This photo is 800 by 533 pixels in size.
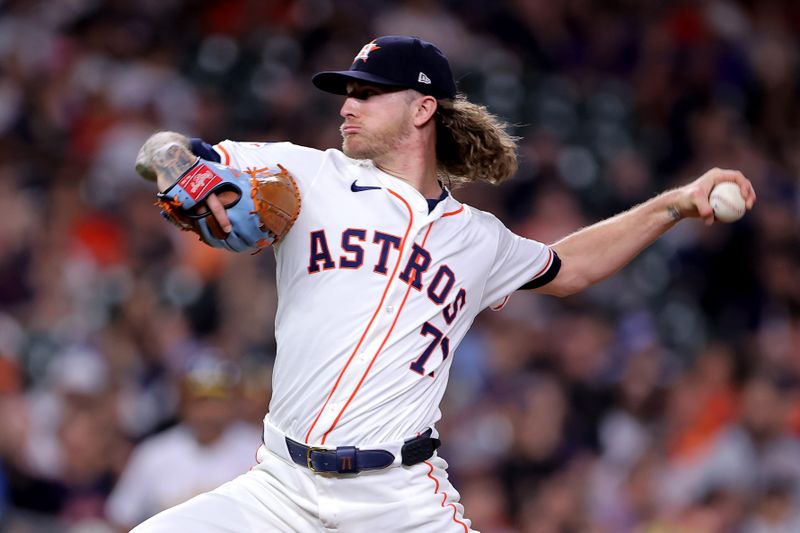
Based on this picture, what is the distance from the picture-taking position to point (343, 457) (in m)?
3.47

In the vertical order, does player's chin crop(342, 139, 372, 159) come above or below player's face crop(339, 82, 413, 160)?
below

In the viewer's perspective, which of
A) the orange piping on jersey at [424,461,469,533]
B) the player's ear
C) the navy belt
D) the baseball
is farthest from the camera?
the player's ear

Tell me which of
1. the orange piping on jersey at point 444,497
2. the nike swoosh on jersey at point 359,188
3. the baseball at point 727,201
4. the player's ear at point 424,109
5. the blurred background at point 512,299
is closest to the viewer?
the orange piping on jersey at point 444,497

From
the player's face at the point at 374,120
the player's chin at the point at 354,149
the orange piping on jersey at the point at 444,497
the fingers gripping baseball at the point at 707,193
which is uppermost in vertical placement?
the player's face at the point at 374,120

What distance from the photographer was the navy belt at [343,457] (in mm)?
3477

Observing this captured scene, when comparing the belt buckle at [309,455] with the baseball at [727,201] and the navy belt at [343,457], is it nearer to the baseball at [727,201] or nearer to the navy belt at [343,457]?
the navy belt at [343,457]

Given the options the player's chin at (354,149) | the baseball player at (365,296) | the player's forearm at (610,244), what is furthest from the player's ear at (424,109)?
the player's forearm at (610,244)

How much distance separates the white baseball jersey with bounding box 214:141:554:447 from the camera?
3547 millimetres

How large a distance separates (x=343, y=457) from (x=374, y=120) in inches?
43.3

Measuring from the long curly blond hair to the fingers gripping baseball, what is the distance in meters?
0.63

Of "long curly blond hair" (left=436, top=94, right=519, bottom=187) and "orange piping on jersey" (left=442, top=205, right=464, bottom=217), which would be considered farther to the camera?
"long curly blond hair" (left=436, top=94, right=519, bottom=187)

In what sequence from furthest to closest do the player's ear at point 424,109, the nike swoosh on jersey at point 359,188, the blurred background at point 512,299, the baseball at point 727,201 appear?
the blurred background at point 512,299, the player's ear at point 424,109, the baseball at point 727,201, the nike swoosh on jersey at point 359,188

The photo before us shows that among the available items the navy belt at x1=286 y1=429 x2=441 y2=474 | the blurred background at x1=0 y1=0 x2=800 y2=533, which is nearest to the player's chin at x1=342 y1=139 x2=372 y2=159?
the navy belt at x1=286 y1=429 x2=441 y2=474

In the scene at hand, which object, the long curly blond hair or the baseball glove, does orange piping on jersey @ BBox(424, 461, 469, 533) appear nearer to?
the baseball glove
